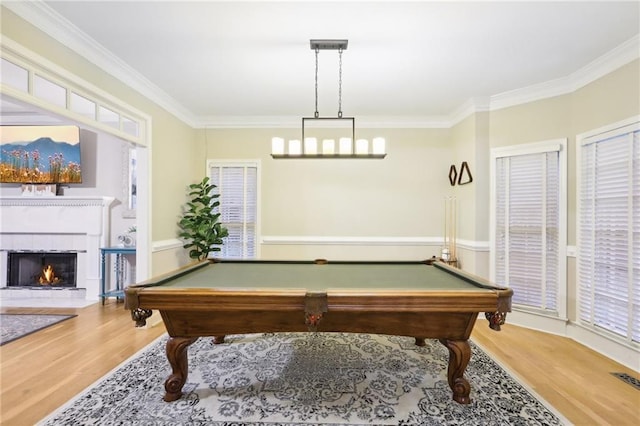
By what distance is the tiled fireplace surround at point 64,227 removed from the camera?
451cm

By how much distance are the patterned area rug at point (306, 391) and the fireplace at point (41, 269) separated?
2944mm

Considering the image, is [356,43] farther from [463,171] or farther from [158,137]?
[158,137]

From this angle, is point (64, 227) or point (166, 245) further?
point (64, 227)

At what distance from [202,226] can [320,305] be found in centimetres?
290

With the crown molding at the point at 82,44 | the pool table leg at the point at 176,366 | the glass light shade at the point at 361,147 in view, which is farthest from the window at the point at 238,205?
the pool table leg at the point at 176,366

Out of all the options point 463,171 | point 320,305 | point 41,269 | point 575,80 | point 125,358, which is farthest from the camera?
point 41,269

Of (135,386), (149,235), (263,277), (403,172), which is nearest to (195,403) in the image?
(135,386)

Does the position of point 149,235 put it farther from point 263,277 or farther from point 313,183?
point 313,183

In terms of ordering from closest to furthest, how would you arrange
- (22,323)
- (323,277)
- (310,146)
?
(323,277)
(310,146)
(22,323)

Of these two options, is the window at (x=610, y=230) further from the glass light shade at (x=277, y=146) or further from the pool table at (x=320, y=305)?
the glass light shade at (x=277, y=146)

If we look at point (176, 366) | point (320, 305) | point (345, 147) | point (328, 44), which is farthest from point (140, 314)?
point (328, 44)

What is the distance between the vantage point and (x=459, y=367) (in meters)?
2.05

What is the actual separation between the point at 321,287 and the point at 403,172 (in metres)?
3.09

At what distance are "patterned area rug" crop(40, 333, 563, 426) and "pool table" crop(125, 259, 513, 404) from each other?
19 cm
